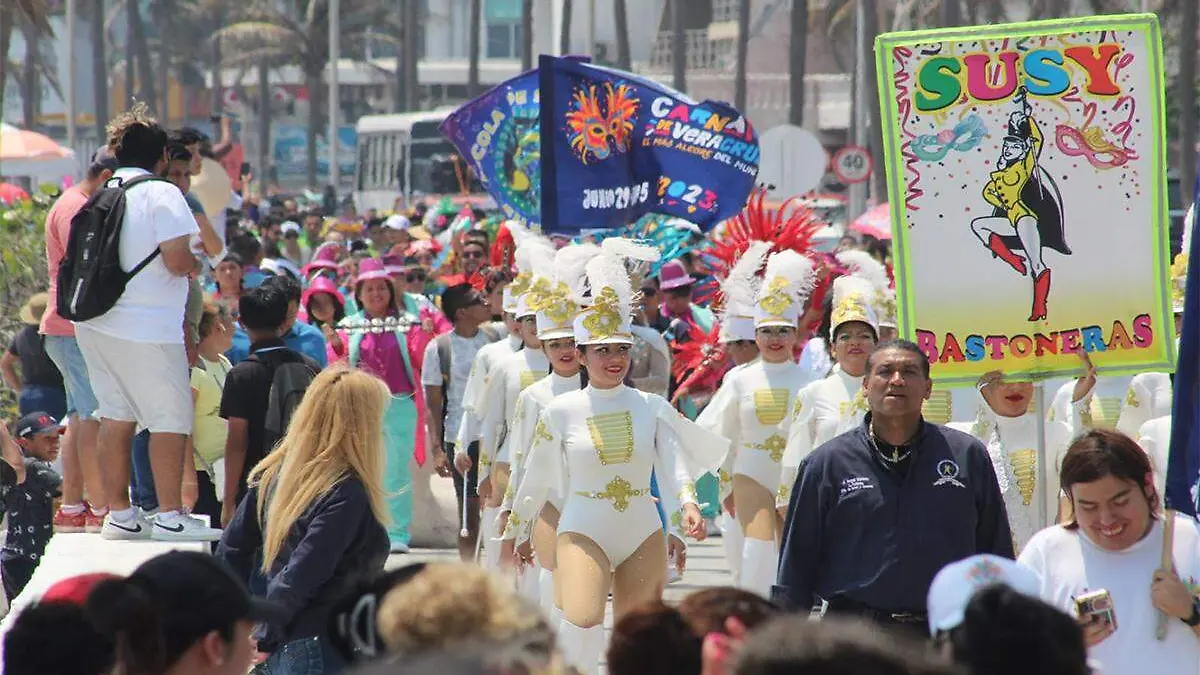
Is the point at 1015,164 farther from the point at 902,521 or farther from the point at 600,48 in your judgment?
the point at 600,48

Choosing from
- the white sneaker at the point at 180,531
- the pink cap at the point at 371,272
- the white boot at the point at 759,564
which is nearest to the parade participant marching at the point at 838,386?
the white boot at the point at 759,564

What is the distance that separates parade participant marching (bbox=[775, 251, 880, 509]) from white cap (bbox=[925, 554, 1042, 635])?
5.64 metres

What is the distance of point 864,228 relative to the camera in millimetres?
24438

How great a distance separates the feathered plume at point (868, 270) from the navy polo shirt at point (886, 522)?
439 cm

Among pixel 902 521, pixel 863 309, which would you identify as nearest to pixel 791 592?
pixel 902 521

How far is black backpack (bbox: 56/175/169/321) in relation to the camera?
8.60 meters

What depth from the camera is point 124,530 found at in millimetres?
8938

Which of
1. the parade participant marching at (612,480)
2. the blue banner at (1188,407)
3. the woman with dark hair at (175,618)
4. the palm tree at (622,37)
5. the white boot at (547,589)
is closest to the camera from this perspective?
the woman with dark hair at (175,618)

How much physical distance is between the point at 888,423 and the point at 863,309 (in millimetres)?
3723

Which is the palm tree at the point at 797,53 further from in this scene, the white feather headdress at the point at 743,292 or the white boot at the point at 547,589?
the white boot at the point at 547,589

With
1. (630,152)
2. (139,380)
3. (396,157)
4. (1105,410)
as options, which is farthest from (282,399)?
(396,157)

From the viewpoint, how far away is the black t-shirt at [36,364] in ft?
39.6

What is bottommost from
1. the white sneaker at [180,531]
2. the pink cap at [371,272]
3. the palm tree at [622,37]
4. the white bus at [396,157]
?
the white sneaker at [180,531]

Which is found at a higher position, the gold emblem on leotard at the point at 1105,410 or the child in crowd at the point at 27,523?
the gold emblem on leotard at the point at 1105,410
